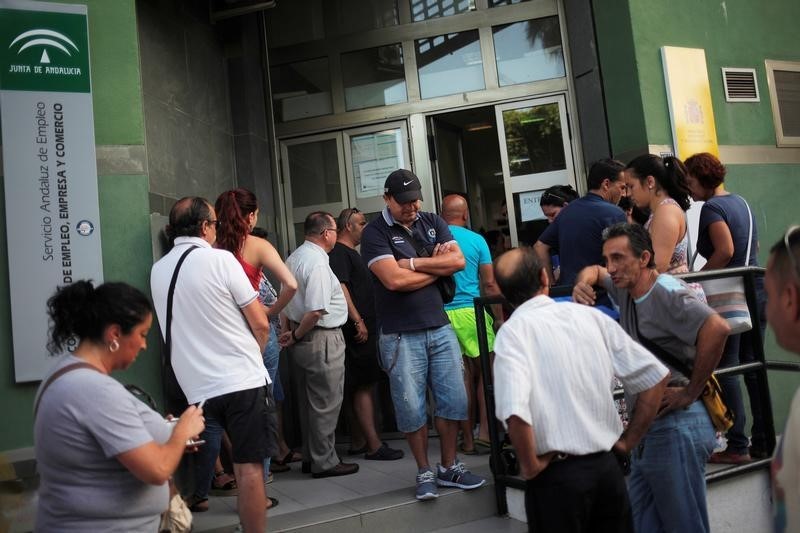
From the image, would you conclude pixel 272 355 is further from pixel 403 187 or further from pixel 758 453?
pixel 758 453

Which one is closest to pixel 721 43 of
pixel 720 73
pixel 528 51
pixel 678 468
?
pixel 720 73

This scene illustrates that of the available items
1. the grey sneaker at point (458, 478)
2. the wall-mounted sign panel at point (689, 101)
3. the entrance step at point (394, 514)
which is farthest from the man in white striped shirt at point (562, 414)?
the wall-mounted sign panel at point (689, 101)

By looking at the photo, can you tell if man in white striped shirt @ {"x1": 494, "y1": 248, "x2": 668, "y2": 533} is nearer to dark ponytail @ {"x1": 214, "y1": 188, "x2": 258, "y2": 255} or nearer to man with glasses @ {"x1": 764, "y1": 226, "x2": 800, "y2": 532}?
man with glasses @ {"x1": 764, "y1": 226, "x2": 800, "y2": 532}

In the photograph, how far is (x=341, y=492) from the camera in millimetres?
5168

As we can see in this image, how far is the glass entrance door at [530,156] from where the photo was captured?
7641 mm

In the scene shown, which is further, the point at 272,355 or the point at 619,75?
the point at 619,75

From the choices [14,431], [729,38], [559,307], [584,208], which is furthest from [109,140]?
[729,38]

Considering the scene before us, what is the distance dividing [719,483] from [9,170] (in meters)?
4.69

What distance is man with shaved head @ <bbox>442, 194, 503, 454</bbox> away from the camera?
5965 mm

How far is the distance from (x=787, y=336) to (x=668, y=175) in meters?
2.77

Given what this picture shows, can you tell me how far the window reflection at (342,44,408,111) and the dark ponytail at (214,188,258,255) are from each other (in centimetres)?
334

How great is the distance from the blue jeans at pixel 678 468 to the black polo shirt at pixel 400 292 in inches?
66.6

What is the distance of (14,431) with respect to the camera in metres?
4.89

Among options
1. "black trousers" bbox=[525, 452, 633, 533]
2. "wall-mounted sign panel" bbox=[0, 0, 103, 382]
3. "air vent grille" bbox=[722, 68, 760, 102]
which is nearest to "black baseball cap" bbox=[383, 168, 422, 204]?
"wall-mounted sign panel" bbox=[0, 0, 103, 382]
